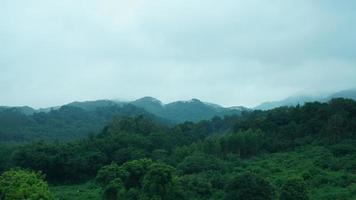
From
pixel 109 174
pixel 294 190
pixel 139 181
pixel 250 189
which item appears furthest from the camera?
pixel 109 174

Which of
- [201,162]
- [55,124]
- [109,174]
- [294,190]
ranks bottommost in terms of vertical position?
[294,190]

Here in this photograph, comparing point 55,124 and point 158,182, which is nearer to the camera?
point 158,182

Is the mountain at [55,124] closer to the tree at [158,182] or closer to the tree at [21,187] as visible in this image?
the tree at [158,182]

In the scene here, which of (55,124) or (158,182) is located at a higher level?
(55,124)

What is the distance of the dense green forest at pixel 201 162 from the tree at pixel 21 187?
0.16ft

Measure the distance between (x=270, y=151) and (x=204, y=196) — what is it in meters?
22.7

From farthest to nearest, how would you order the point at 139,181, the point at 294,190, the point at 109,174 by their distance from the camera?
1. the point at 109,174
2. the point at 139,181
3. the point at 294,190

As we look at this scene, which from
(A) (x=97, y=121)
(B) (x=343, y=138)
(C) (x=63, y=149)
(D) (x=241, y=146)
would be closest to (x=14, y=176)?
(C) (x=63, y=149)

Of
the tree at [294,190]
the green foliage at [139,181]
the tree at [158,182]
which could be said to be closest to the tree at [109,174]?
the green foliage at [139,181]

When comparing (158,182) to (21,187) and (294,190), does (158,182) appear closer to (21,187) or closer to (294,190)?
(21,187)

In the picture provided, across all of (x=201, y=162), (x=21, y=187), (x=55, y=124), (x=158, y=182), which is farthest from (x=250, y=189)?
(x=55, y=124)

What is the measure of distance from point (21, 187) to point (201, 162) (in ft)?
75.0

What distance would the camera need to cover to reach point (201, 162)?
45.4 metres

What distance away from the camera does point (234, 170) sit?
143ft
